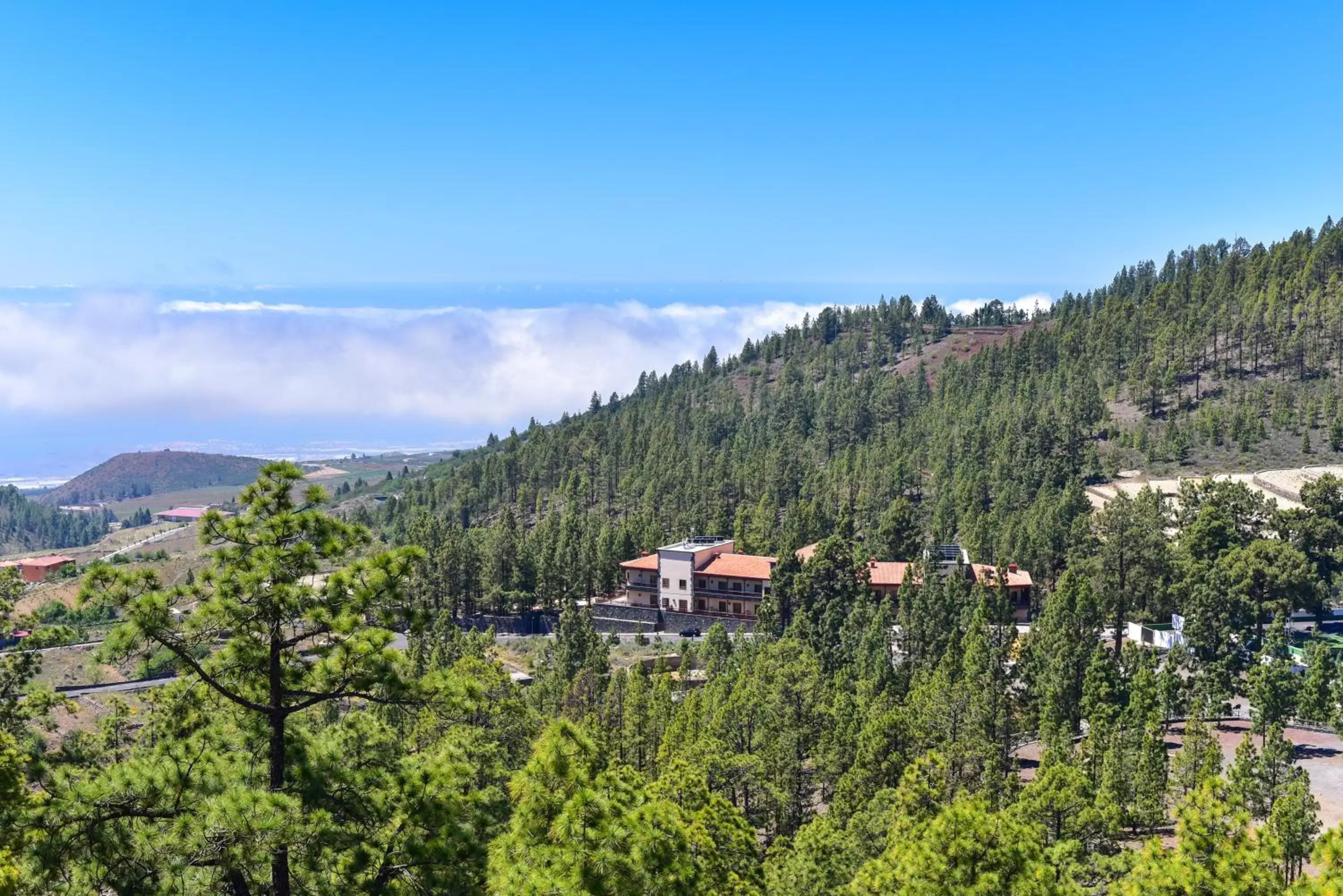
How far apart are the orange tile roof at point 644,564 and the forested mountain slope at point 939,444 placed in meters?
2.43

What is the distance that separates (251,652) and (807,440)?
98170 mm

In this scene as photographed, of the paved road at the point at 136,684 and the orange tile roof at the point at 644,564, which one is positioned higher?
the orange tile roof at the point at 644,564

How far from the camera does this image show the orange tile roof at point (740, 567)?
64.6 meters

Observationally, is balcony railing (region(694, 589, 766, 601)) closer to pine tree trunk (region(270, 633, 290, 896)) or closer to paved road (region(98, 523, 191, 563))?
pine tree trunk (region(270, 633, 290, 896))

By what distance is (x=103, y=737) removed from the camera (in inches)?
1016

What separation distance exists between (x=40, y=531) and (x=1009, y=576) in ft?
619

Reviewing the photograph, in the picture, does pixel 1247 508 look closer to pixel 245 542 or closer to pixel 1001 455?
pixel 1001 455

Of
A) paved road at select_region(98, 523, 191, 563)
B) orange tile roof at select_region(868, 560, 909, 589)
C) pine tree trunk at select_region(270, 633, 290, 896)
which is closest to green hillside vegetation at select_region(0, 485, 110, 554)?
paved road at select_region(98, 523, 191, 563)

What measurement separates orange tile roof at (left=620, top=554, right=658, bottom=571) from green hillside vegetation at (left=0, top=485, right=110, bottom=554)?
150533mm

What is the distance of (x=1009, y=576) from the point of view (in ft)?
190

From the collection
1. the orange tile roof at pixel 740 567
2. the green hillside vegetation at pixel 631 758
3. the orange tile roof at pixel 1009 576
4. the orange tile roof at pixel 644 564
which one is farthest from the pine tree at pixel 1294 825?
the orange tile roof at pixel 644 564

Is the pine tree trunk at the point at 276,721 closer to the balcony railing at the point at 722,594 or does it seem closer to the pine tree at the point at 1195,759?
the pine tree at the point at 1195,759

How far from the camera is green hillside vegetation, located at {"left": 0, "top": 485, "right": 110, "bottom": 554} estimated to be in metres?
187

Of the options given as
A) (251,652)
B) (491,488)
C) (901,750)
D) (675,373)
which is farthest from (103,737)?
(675,373)
